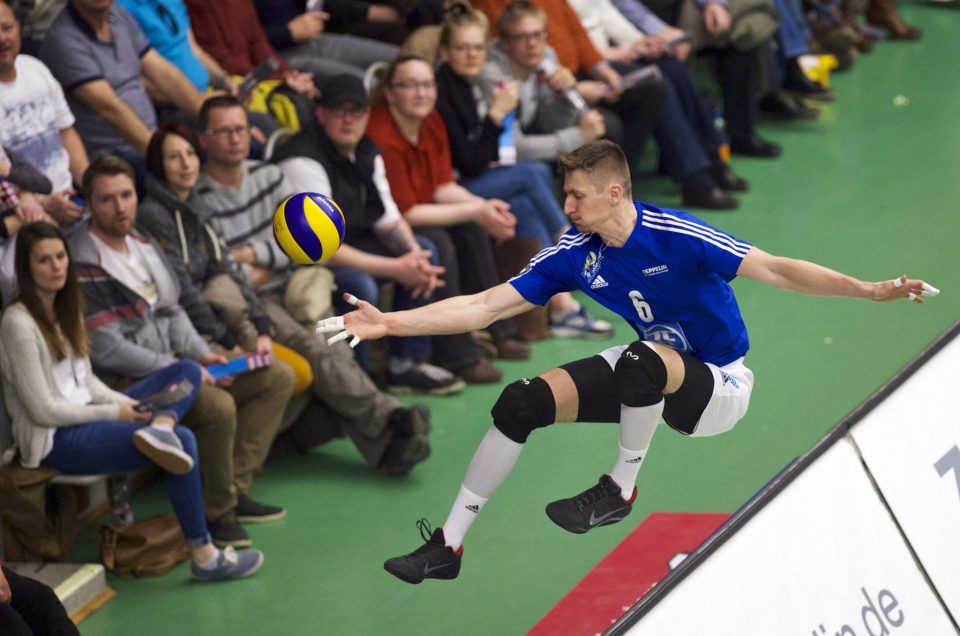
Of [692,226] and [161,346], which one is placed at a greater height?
[692,226]

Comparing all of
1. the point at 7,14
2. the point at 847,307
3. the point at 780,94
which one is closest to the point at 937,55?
the point at 780,94

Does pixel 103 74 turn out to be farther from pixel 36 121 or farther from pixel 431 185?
pixel 431 185

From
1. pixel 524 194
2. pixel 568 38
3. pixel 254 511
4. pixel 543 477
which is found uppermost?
pixel 568 38

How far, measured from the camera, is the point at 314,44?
8.26 m

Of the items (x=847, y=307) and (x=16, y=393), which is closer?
(x=16, y=393)

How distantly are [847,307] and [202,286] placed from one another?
3.58 meters

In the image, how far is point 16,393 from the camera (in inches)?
219

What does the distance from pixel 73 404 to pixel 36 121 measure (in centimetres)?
126

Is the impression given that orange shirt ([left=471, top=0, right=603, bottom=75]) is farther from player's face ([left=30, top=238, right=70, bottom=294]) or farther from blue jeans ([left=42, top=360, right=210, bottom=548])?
player's face ([left=30, top=238, right=70, bottom=294])

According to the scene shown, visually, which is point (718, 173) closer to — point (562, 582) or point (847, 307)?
point (847, 307)

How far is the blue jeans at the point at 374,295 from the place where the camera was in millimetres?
6746

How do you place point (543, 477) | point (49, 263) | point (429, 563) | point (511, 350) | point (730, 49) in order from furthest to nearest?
1. point (730, 49)
2. point (511, 350)
3. point (543, 477)
4. point (49, 263)
5. point (429, 563)

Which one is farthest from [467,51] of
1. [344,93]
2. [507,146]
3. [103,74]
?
[103,74]

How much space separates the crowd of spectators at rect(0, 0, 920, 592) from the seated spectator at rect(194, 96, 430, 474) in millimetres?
10
